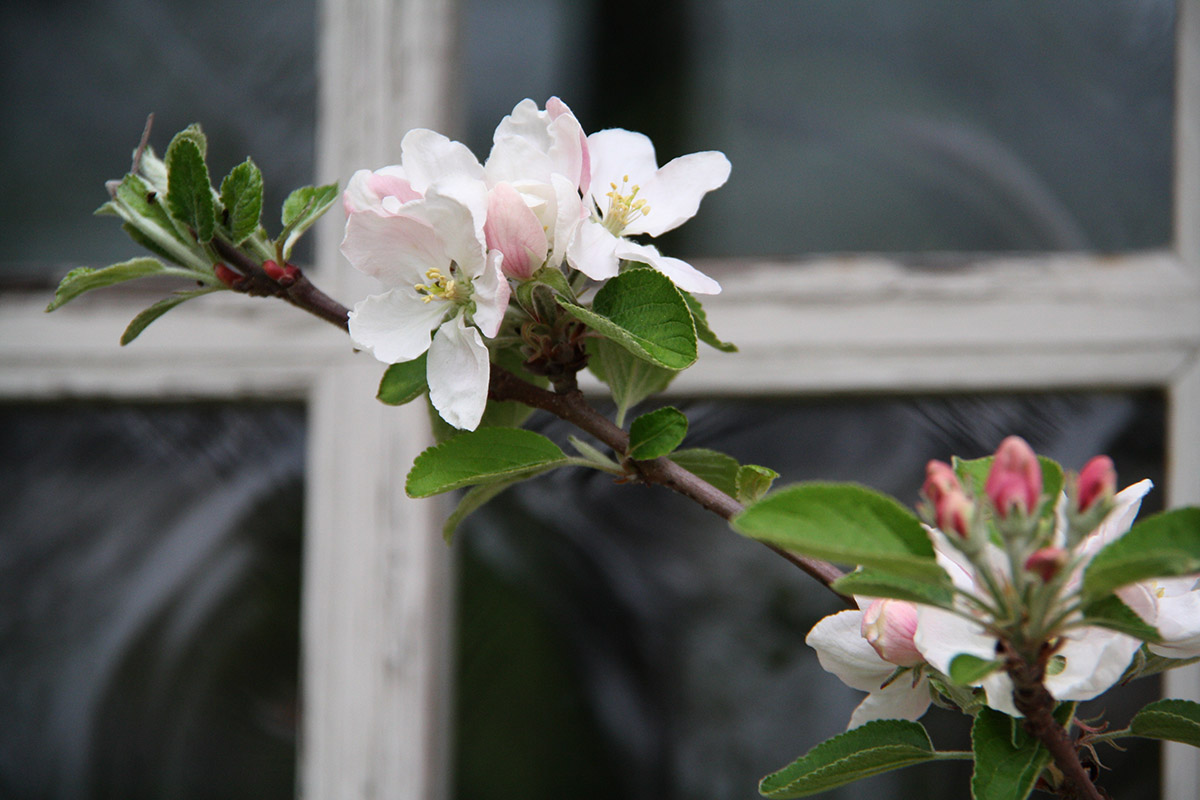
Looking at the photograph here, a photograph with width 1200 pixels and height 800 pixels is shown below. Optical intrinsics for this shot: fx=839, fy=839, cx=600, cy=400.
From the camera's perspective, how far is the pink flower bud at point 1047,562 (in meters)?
0.24

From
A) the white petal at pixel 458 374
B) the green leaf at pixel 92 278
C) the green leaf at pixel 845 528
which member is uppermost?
the green leaf at pixel 92 278

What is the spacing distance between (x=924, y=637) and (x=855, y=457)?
0.71 m

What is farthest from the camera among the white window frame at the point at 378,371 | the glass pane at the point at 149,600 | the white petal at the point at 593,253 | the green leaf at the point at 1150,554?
the glass pane at the point at 149,600

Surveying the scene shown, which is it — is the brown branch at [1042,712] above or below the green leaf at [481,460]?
below

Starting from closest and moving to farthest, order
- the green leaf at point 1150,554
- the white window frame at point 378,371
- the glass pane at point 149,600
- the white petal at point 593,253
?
1. the green leaf at point 1150,554
2. the white petal at point 593,253
3. the white window frame at point 378,371
4. the glass pane at point 149,600

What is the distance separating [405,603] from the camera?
3.08 feet

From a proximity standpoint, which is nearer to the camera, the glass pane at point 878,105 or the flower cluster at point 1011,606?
the flower cluster at point 1011,606

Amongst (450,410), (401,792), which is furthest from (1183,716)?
(401,792)

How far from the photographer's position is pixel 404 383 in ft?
1.24

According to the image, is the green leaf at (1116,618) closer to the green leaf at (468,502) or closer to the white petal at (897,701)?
the white petal at (897,701)

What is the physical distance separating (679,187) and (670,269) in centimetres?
8

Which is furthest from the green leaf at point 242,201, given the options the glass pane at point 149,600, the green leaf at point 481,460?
the glass pane at point 149,600

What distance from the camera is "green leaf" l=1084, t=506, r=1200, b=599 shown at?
9.0 inches

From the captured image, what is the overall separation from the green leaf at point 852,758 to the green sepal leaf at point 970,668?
3.2 inches
